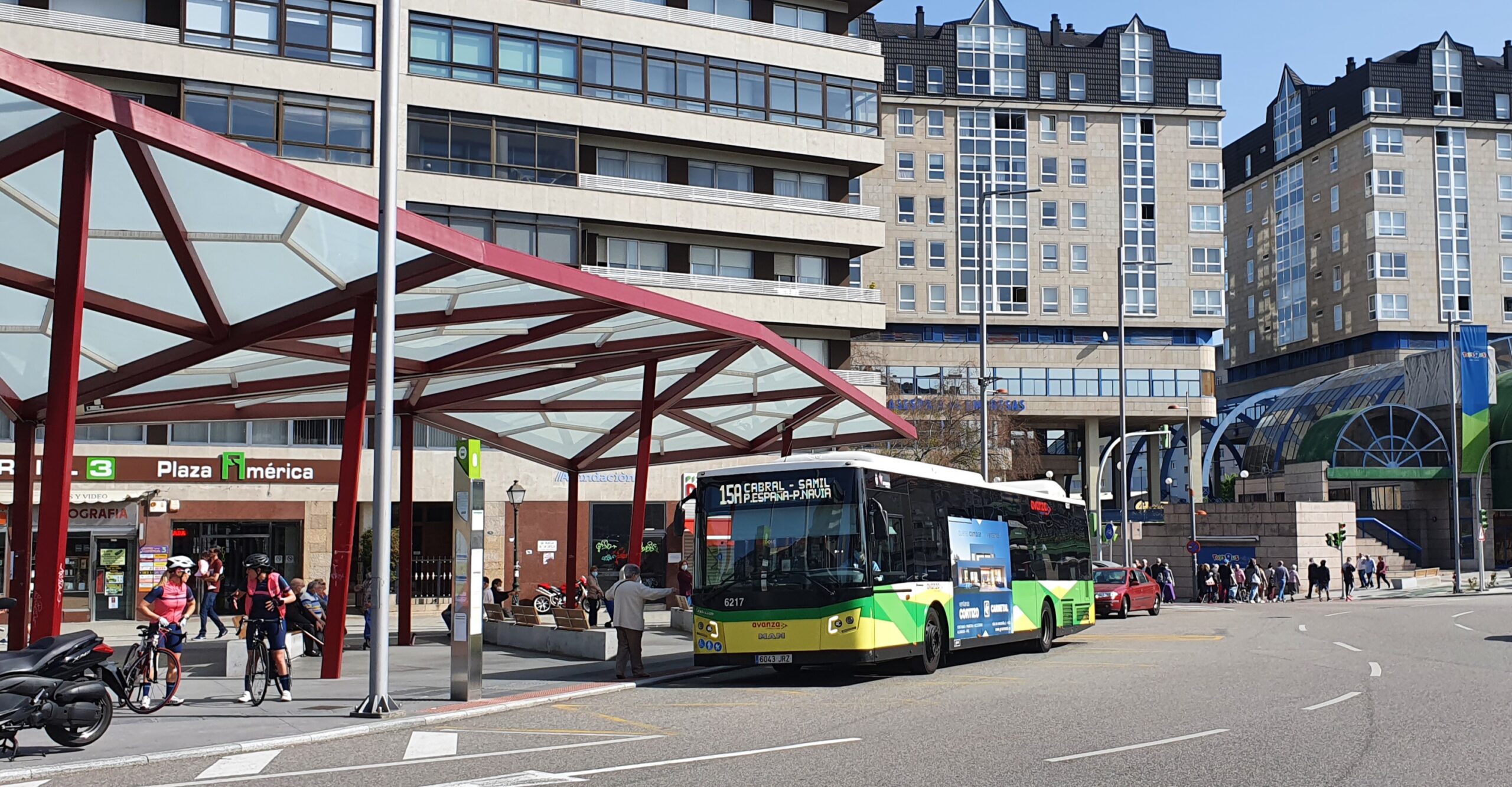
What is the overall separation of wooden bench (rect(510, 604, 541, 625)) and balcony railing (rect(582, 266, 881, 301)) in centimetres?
1959

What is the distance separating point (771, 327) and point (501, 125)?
11.8m

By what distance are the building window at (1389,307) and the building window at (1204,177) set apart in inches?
888

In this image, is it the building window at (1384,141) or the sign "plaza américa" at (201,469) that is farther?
the building window at (1384,141)

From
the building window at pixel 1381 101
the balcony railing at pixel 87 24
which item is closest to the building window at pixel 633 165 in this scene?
the balcony railing at pixel 87 24

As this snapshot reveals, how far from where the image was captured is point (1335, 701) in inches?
630

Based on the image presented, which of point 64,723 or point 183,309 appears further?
point 183,309

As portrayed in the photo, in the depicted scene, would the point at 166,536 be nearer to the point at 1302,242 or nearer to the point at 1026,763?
the point at 1026,763

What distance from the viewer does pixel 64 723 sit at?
12.8 meters

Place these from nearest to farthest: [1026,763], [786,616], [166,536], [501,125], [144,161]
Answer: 1. [1026,763]
2. [144,161]
3. [786,616]
4. [166,536]
5. [501,125]

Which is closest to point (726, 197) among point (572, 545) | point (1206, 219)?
point (572, 545)

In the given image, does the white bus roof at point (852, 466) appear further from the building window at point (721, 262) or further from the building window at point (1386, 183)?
the building window at point (1386, 183)

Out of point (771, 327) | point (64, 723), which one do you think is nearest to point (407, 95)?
point (771, 327)

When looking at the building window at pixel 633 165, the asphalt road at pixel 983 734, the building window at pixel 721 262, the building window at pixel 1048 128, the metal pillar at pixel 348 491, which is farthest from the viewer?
the building window at pixel 1048 128

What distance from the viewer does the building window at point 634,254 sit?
48750 mm
